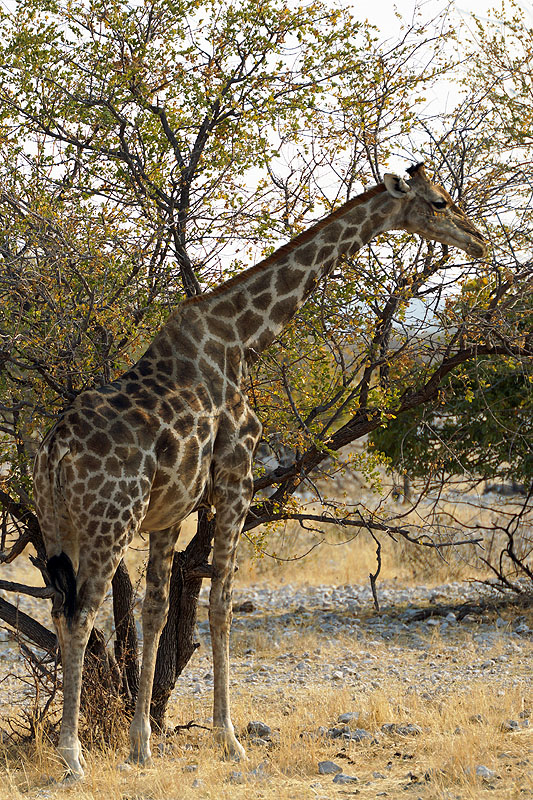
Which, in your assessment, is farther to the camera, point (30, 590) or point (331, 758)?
point (331, 758)

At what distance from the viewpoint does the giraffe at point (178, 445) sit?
19.3 feet

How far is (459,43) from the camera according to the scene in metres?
8.48

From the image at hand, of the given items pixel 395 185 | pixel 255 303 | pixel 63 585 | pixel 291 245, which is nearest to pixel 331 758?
pixel 63 585

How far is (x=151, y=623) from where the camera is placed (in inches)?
272

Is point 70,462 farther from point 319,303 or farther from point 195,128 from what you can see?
point 195,128

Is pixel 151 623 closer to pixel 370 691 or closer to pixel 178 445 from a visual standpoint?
pixel 178 445

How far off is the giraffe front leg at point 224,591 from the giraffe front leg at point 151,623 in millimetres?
361

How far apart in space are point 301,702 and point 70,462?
395 cm

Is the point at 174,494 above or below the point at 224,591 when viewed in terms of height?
above

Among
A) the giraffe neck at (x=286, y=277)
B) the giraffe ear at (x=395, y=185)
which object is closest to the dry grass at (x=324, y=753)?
the giraffe neck at (x=286, y=277)

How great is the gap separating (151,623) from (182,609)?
111 centimetres

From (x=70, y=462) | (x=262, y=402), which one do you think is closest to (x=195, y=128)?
(x=262, y=402)

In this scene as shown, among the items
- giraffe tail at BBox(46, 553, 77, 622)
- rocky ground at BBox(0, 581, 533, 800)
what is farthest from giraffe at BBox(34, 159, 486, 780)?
rocky ground at BBox(0, 581, 533, 800)

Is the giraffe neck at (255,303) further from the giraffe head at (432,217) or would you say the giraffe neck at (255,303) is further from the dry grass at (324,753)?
the dry grass at (324,753)
